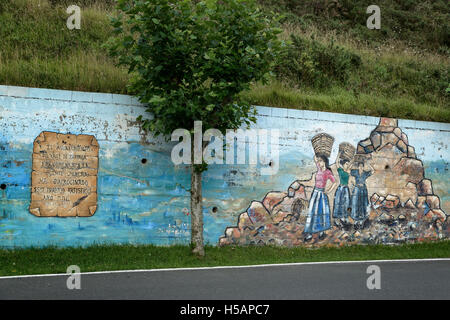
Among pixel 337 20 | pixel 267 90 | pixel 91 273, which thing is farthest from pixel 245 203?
pixel 337 20

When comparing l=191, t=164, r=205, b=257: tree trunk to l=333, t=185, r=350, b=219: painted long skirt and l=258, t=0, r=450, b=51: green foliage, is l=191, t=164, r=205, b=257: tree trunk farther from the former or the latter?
l=258, t=0, r=450, b=51: green foliage

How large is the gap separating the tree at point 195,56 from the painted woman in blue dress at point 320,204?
12.2 ft

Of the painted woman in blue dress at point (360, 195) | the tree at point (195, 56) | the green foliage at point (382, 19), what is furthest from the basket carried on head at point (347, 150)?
the green foliage at point (382, 19)

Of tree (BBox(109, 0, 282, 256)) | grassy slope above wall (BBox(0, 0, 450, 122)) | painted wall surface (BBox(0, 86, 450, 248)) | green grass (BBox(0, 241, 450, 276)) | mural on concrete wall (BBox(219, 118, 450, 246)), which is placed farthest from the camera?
mural on concrete wall (BBox(219, 118, 450, 246))

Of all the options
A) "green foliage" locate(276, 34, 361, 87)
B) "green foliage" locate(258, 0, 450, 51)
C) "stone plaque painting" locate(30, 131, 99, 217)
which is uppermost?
"green foliage" locate(258, 0, 450, 51)

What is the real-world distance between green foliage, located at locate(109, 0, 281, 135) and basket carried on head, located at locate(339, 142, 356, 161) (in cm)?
427

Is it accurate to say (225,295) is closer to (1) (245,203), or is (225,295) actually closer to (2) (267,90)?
(1) (245,203)

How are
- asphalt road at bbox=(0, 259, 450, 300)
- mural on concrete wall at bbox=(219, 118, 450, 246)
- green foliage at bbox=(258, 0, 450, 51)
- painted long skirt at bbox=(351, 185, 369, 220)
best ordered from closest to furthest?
1. asphalt road at bbox=(0, 259, 450, 300)
2. mural on concrete wall at bbox=(219, 118, 450, 246)
3. painted long skirt at bbox=(351, 185, 369, 220)
4. green foliage at bbox=(258, 0, 450, 51)

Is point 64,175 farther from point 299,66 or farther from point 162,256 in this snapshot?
point 299,66

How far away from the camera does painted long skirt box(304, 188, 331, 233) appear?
14158 mm

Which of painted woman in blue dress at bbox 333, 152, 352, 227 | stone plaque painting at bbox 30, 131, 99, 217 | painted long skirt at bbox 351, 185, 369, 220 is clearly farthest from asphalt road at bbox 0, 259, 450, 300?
painted long skirt at bbox 351, 185, 369, 220

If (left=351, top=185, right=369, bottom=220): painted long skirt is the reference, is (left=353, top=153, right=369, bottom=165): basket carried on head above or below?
above

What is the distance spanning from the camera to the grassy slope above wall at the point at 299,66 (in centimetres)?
1323

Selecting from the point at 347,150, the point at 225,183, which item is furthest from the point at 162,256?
the point at 347,150
